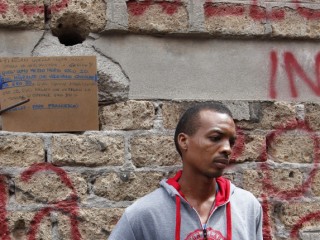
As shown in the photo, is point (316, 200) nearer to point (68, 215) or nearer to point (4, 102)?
point (68, 215)

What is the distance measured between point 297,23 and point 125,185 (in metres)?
1.36

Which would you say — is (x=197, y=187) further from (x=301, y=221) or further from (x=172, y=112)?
(x=301, y=221)

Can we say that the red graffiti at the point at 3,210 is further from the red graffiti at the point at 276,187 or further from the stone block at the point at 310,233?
the stone block at the point at 310,233

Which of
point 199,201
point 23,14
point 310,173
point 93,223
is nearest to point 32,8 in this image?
point 23,14

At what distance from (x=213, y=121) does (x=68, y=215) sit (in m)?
0.99

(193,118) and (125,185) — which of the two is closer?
(193,118)

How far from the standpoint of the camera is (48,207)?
10.8 feet

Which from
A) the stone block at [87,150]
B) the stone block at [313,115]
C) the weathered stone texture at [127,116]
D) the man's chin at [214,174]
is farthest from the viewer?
the stone block at [313,115]

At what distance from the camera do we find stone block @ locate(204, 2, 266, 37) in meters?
3.61

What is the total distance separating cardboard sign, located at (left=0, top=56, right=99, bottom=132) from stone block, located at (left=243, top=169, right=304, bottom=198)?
879 millimetres

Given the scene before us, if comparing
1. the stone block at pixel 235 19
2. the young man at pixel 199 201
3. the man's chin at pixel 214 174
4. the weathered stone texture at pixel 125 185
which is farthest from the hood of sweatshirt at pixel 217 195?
the stone block at pixel 235 19

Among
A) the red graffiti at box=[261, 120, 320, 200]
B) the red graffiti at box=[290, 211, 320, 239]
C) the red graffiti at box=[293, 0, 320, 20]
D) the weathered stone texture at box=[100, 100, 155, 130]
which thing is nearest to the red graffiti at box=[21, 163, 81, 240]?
the weathered stone texture at box=[100, 100, 155, 130]

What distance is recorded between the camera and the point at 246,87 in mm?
3625

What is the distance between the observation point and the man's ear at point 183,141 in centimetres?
281
